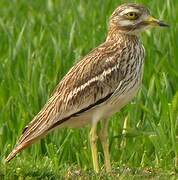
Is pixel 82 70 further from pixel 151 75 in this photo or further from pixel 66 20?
pixel 66 20

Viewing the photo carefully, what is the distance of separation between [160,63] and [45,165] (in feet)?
9.38

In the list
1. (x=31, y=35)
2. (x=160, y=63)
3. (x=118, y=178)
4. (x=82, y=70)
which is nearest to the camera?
(x=118, y=178)

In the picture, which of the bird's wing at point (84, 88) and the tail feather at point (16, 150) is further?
the bird's wing at point (84, 88)

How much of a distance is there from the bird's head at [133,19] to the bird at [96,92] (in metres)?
0.01

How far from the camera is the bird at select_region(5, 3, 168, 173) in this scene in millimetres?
9742

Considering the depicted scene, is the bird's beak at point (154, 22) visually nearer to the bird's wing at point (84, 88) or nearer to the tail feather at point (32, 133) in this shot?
the bird's wing at point (84, 88)

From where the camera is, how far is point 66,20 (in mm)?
13672

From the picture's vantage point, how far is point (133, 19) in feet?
33.7

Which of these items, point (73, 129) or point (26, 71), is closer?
point (73, 129)

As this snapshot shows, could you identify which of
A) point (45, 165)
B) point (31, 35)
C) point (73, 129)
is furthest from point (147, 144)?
point (31, 35)

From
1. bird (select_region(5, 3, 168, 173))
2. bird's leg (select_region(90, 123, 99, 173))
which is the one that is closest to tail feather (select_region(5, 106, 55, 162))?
bird (select_region(5, 3, 168, 173))

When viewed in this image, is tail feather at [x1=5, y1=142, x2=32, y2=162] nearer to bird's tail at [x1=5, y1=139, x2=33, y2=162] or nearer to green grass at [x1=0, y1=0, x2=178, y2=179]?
bird's tail at [x1=5, y1=139, x2=33, y2=162]

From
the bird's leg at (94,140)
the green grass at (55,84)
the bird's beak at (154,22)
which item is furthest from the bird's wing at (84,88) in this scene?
the bird's beak at (154,22)

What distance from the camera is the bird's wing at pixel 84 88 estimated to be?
9.84 metres
